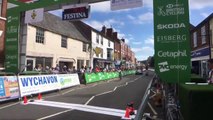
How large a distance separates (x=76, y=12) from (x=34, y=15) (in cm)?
273

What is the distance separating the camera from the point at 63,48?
3338 centimetres

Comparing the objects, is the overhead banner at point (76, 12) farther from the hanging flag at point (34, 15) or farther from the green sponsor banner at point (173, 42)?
the green sponsor banner at point (173, 42)

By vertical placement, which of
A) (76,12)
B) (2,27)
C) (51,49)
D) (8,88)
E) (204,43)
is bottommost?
(8,88)

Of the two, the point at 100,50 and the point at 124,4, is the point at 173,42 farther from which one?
the point at 100,50

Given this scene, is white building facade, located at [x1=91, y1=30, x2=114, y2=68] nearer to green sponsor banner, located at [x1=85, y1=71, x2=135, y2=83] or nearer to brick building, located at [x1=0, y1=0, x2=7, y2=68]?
green sponsor banner, located at [x1=85, y1=71, x2=135, y2=83]

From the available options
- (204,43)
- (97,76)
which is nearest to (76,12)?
(97,76)

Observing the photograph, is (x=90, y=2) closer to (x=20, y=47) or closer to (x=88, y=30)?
(x=20, y=47)

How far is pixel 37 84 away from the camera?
614 inches

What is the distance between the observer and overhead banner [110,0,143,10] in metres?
11.5

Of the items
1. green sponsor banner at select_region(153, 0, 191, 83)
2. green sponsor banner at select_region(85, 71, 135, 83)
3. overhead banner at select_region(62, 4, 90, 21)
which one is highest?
overhead banner at select_region(62, 4, 90, 21)

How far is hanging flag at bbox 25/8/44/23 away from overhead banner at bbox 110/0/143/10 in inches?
167

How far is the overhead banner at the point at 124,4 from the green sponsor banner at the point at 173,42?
518 cm

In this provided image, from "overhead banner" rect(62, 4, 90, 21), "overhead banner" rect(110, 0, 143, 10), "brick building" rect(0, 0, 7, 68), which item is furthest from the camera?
"brick building" rect(0, 0, 7, 68)

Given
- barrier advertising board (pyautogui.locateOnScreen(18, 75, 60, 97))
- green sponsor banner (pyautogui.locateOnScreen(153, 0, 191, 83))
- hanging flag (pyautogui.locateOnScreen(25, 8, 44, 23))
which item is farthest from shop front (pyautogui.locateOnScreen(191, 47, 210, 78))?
green sponsor banner (pyautogui.locateOnScreen(153, 0, 191, 83))
